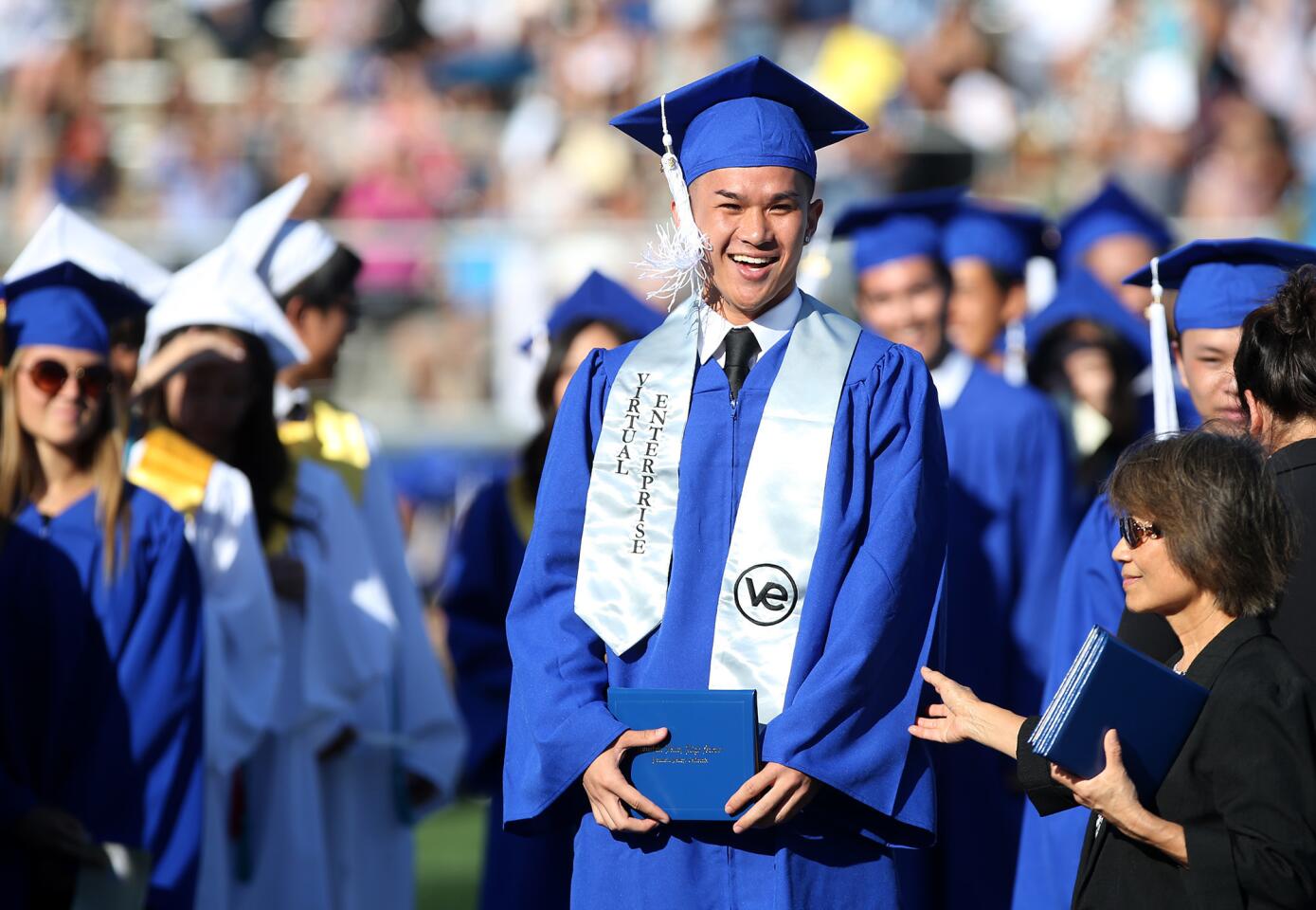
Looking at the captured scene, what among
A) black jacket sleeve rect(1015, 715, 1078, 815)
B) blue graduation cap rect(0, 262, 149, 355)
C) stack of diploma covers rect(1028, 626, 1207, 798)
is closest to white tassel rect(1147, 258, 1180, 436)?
black jacket sleeve rect(1015, 715, 1078, 815)

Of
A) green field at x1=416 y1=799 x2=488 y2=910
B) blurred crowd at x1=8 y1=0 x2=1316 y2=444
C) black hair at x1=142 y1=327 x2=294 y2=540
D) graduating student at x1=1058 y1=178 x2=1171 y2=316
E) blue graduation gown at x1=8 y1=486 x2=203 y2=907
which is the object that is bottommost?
green field at x1=416 y1=799 x2=488 y2=910

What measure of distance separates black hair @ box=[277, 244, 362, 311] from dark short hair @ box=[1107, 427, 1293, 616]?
147 inches

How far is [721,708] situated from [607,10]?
44.1 feet

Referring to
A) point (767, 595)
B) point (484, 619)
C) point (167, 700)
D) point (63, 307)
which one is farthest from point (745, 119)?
point (484, 619)

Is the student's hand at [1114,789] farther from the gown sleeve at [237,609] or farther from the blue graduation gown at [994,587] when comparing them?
the gown sleeve at [237,609]

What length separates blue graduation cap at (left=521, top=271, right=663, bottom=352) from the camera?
6043 mm

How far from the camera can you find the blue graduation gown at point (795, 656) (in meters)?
3.70

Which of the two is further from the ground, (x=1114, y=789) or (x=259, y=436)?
(x=259, y=436)

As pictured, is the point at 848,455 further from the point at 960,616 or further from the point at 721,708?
the point at 960,616

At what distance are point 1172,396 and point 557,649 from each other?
1910 mm

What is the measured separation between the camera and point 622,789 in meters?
3.66

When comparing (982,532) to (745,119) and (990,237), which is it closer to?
(990,237)

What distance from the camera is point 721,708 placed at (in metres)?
3.63

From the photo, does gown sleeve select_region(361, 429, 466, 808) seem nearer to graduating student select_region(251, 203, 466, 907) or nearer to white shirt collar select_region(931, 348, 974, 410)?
graduating student select_region(251, 203, 466, 907)
